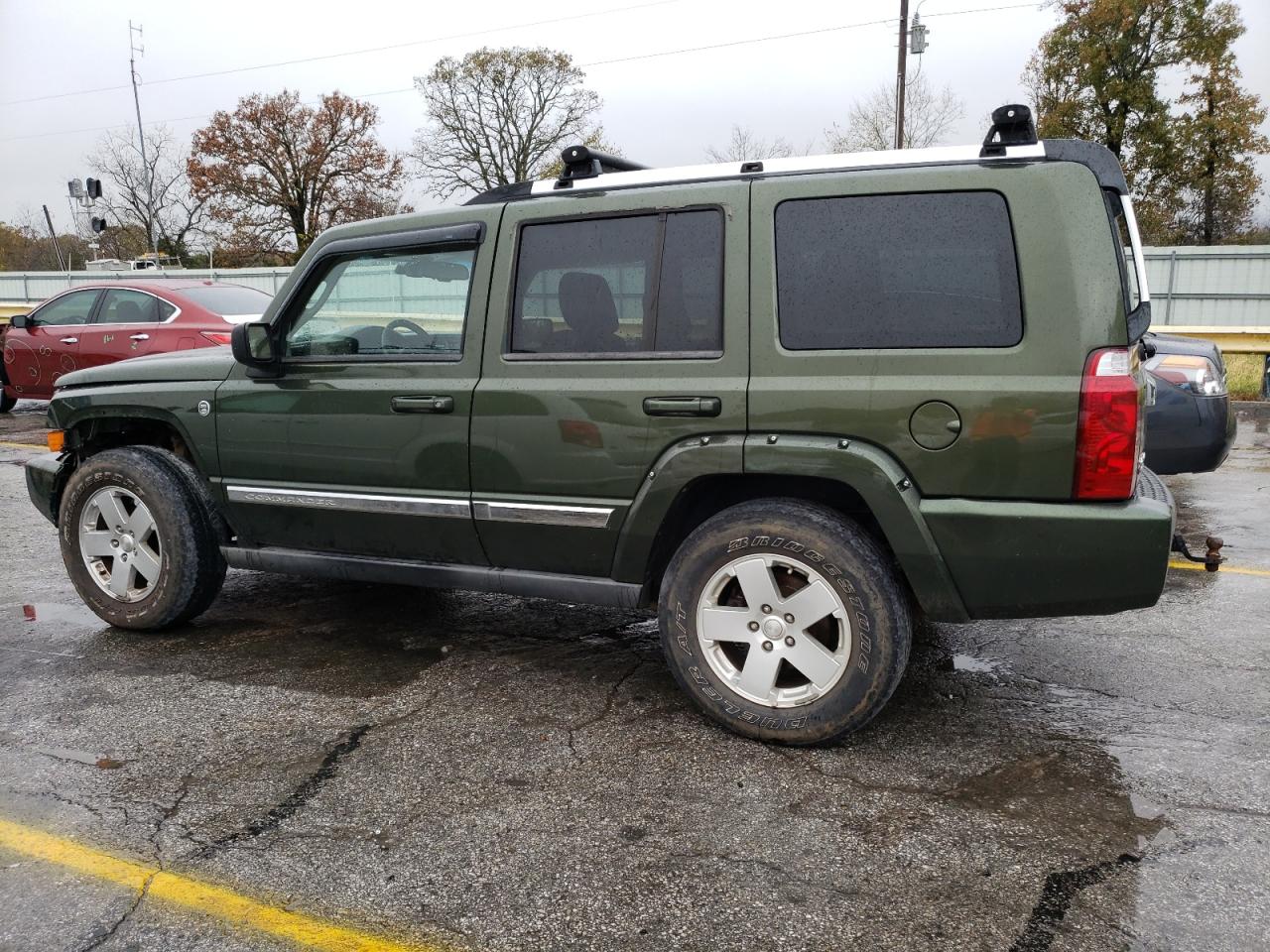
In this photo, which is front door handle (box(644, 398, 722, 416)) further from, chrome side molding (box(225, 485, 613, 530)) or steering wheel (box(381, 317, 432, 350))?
steering wheel (box(381, 317, 432, 350))

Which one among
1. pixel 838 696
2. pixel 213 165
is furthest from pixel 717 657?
pixel 213 165

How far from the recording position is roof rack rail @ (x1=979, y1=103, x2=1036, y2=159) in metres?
3.12

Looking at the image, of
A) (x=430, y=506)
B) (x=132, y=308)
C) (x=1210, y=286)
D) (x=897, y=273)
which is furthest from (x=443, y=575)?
(x=1210, y=286)

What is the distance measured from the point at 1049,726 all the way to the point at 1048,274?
62.6 inches

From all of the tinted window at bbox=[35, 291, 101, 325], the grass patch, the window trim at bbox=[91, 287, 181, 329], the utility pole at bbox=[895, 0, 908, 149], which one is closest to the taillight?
the window trim at bbox=[91, 287, 181, 329]

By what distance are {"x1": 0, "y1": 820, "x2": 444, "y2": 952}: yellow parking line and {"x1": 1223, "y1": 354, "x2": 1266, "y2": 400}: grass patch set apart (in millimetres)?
14737

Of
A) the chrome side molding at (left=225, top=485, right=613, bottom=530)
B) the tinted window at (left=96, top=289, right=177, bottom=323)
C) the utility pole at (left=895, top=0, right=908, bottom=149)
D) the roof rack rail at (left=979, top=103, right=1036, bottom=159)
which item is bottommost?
the chrome side molding at (left=225, top=485, right=613, bottom=530)

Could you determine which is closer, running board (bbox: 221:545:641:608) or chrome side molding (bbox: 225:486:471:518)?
running board (bbox: 221:545:641:608)

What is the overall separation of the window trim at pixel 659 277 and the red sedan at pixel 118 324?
21.5ft

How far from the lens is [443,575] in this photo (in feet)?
13.1

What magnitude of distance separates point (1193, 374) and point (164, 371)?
5870 millimetres

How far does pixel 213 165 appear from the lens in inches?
1967

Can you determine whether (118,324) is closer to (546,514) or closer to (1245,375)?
(546,514)

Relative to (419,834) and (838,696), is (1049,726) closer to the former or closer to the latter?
(838,696)
